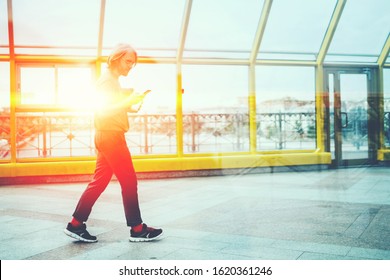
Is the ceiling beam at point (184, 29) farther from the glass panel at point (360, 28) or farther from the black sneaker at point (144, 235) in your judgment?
the black sneaker at point (144, 235)

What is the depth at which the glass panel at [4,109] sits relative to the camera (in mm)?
5734

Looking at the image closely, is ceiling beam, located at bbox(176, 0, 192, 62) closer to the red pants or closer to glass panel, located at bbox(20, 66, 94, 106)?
glass panel, located at bbox(20, 66, 94, 106)

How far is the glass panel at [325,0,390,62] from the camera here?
21.8 ft

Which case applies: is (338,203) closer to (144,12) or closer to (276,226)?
(276,226)

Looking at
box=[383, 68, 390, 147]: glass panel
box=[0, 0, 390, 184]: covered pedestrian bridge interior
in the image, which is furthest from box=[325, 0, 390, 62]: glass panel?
box=[383, 68, 390, 147]: glass panel

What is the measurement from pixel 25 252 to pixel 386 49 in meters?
6.64

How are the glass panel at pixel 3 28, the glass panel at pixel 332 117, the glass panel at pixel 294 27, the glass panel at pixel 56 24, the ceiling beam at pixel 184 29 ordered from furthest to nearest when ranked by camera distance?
1. the glass panel at pixel 332 117
2. the glass panel at pixel 294 27
3. the ceiling beam at pixel 184 29
4. the glass panel at pixel 56 24
5. the glass panel at pixel 3 28

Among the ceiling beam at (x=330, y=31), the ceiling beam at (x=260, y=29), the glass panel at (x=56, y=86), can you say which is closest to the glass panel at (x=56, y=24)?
the glass panel at (x=56, y=86)

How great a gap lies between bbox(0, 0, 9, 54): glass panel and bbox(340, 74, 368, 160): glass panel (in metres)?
5.29

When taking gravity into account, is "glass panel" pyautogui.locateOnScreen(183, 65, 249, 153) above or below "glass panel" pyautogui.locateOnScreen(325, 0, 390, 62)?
below

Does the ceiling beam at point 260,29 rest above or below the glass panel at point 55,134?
above

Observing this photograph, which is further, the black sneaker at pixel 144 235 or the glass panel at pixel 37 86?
the glass panel at pixel 37 86

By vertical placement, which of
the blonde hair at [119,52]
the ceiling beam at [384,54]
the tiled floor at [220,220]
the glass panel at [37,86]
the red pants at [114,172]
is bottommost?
the tiled floor at [220,220]

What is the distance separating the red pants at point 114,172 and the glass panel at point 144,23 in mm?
3565
